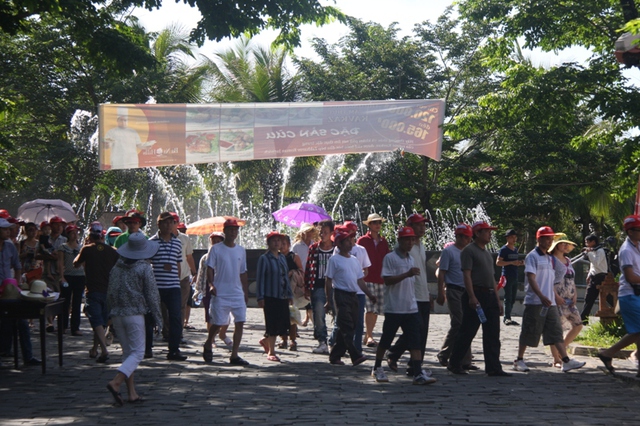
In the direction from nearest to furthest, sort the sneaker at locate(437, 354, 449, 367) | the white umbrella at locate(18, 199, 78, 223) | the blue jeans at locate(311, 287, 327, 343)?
1. the sneaker at locate(437, 354, 449, 367)
2. the blue jeans at locate(311, 287, 327, 343)
3. the white umbrella at locate(18, 199, 78, 223)

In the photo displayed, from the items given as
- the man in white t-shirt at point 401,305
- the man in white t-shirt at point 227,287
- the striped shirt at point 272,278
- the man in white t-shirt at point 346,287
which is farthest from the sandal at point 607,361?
the man in white t-shirt at point 227,287

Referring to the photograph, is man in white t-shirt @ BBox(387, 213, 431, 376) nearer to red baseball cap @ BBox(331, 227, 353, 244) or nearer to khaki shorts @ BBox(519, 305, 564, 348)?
red baseball cap @ BBox(331, 227, 353, 244)

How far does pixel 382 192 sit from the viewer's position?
35.6 meters

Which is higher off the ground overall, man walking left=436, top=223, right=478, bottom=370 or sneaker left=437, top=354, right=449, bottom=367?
man walking left=436, top=223, right=478, bottom=370

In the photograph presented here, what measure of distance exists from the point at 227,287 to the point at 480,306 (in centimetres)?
315

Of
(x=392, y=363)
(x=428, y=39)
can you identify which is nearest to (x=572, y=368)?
(x=392, y=363)

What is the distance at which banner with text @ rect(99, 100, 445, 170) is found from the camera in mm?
23016

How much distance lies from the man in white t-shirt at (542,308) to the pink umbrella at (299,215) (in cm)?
644

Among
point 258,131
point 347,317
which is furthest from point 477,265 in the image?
point 258,131

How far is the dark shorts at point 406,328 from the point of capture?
10.2 metres

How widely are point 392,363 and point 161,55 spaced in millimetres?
32856

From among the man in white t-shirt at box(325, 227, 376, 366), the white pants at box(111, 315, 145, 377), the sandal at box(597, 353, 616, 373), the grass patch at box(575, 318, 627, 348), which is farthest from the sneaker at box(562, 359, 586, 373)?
the white pants at box(111, 315, 145, 377)

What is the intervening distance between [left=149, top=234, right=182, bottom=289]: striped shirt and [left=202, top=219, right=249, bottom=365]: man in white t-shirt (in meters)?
0.52

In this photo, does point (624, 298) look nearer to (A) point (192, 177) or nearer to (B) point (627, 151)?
(B) point (627, 151)
